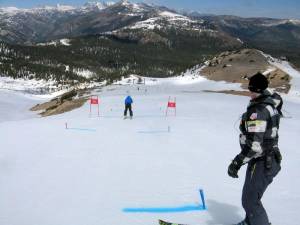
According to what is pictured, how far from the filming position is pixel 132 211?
1038cm

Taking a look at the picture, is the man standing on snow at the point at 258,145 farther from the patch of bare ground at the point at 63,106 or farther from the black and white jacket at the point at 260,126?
the patch of bare ground at the point at 63,106

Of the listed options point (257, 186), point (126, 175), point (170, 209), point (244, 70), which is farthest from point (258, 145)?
point (244, 70)

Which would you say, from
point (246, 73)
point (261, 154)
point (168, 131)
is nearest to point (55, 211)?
point (261, 154)

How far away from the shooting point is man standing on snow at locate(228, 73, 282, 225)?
7.38 metres

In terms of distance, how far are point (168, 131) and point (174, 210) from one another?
1304cm

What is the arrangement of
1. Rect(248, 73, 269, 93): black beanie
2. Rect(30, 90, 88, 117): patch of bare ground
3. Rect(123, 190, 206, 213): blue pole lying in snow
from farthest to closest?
Rect(30, 90, 88, 117): patch of bare ground < Rect(123, 190, 206, 213): blue pole lying in snow < Rect(248, 73, 269, 93): black beanie

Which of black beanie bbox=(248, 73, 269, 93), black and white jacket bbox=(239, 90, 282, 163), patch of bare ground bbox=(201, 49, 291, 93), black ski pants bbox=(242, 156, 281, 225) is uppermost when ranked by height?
patch of bare ground bbox=(201, 49, 291, 93)

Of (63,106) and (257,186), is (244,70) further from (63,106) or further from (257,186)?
(257,186)

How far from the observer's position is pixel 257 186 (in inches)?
302

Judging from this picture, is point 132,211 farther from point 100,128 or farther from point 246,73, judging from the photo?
point 246,73

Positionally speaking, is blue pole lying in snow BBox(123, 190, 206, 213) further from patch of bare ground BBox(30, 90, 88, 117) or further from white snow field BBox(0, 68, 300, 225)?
patch of bare ground BBox(30, 90, 88, 117)

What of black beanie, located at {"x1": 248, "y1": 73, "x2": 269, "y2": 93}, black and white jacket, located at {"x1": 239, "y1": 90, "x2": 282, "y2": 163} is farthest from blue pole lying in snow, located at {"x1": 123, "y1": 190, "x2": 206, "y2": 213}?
black beanie, located at {"x1": 248, "y1": 73, "x2": 269, "y2": 93}

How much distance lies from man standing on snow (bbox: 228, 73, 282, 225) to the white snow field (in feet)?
6.50

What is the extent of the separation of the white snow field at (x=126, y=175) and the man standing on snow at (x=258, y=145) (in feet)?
6.50
